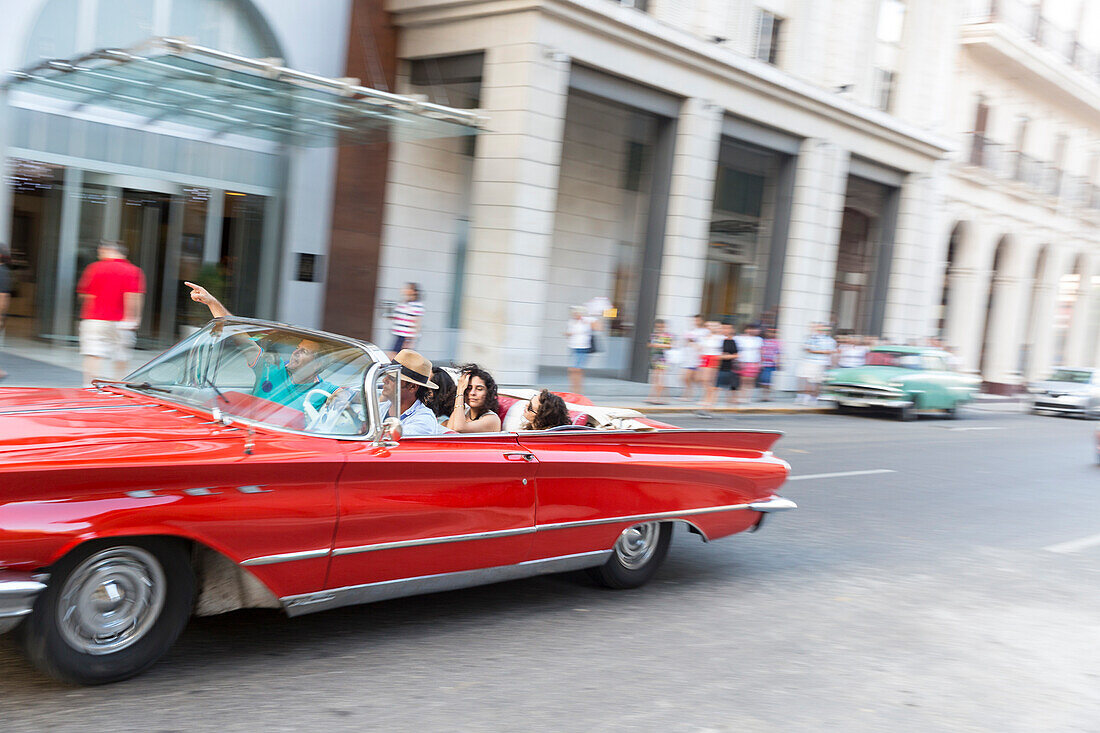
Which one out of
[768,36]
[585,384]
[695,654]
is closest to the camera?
[695,654]

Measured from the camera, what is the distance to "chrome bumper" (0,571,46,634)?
10.2 ft

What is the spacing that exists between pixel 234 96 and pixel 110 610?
11.2 m

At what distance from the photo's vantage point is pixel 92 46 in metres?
14.1

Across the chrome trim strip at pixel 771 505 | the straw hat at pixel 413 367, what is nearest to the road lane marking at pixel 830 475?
the chrome trim strip at pixel 771 505

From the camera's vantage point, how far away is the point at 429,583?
174 inches

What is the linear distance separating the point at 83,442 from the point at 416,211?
1527cm

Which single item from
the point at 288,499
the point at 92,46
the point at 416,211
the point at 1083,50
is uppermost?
the point at 1083,50

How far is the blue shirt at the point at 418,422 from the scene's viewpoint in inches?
188

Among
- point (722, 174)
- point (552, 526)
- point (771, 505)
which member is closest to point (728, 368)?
point (722, 174)

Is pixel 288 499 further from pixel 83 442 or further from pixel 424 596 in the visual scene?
pixel 424 596

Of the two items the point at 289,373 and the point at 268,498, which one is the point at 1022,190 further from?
the point at 268,498

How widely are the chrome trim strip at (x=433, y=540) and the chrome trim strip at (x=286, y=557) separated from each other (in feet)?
0.22

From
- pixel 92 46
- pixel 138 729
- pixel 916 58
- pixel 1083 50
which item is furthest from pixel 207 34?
pixel 1083 50

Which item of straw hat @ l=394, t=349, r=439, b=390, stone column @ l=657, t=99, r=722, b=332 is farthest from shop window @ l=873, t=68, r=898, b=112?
straw hat @ l=394, t=349, r=439, b=390
